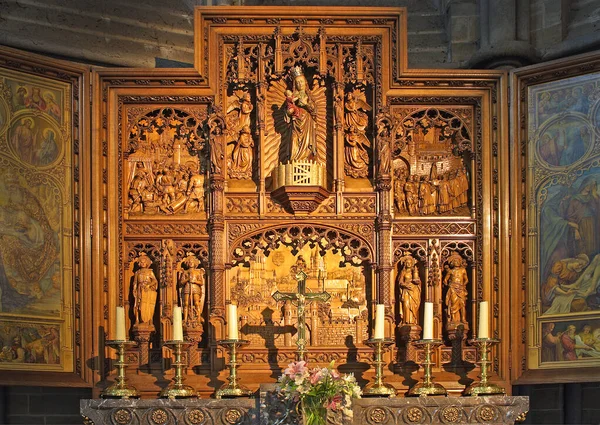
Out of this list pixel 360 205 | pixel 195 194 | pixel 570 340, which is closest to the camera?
pixel 570 340

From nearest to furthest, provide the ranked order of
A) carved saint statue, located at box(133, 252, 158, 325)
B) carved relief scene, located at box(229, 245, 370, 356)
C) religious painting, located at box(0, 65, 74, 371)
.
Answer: religious painting, located at box(0, 65, 74, 371), carved saint statue, located at box(133, 252, 158, 325), carved relief scene, located at box(229, 245, 370, 356)

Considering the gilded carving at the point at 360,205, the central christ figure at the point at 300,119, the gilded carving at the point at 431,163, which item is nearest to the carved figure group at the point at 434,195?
the gilded carving at the point at 431,163

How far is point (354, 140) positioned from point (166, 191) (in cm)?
217

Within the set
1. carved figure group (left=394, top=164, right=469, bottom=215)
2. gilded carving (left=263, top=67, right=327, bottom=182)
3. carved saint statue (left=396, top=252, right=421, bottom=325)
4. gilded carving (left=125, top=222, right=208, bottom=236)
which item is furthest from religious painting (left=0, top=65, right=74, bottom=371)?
carved figure group (left=394, top=164, right=469, bottom=215)

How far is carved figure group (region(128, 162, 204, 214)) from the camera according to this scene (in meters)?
12.9

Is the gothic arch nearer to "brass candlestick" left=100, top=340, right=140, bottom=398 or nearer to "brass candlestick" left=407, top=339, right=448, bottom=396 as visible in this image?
"brass candlestick" left=407, top=339, right=448, bottom=396

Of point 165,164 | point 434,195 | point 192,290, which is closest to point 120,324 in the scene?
point 192,290

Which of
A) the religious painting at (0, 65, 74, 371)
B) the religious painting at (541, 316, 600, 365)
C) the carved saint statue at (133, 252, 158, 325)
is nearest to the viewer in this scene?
the religious painting at (541, 316, 600, 365)

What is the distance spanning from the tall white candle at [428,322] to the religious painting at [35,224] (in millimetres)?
3746

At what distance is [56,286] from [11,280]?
0.50 m

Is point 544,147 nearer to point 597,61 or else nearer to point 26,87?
point 597,61

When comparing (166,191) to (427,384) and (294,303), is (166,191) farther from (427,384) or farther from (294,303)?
(427,384)

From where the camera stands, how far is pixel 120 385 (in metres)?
11.4

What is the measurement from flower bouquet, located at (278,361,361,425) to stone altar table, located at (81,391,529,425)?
891mm
